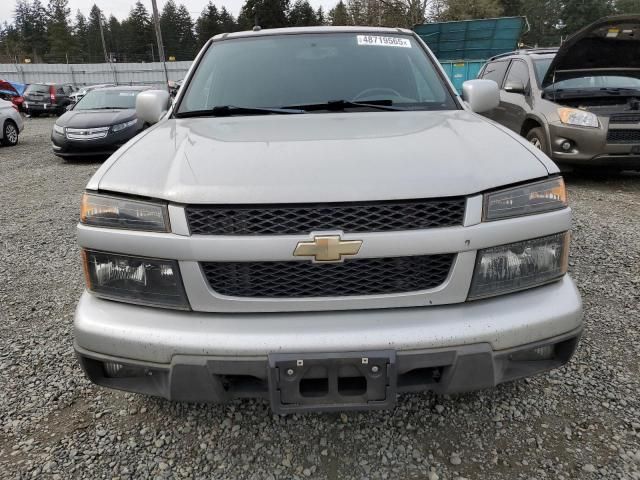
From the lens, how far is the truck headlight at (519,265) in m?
1.72

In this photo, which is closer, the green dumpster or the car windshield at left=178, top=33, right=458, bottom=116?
the car windshield at left=178, top=33, right=458, bottom=116

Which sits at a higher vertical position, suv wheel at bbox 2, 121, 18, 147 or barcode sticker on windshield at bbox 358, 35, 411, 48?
barcode sticker on windshield at bbox 358, 35, 411, 48

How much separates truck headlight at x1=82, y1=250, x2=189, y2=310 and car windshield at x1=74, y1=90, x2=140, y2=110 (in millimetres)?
9660

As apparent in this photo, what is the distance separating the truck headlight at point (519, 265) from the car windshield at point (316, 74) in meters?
1.17

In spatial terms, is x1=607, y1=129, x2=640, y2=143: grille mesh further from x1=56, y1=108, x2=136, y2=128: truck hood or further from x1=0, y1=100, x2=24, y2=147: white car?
x1=0, y1=100, x2=24, y2=147: white car

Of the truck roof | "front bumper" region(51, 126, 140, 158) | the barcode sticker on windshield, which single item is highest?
the truck roof

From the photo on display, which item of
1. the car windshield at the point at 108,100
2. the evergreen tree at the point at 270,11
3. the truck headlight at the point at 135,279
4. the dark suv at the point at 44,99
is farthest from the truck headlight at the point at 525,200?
the evergreen tree at the point at 270,11

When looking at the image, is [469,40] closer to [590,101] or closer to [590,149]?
[590,101]

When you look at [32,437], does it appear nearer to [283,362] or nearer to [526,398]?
[283,362]

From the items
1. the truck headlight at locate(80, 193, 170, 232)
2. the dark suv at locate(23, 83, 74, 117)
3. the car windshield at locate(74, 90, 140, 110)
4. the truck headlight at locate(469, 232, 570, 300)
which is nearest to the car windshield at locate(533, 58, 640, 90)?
the truck headlight at locate(469, 232, 570, 300)

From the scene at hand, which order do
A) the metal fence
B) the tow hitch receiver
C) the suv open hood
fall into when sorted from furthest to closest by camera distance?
the metal fence < the suv open hood < the tow hitch receiver

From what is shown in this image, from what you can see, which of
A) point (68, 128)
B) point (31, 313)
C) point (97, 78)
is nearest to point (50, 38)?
point (97, 78)

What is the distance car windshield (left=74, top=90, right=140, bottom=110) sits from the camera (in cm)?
1044

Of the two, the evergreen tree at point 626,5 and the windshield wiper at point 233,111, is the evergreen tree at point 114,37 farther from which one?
the windshield wiper at point 233,111
